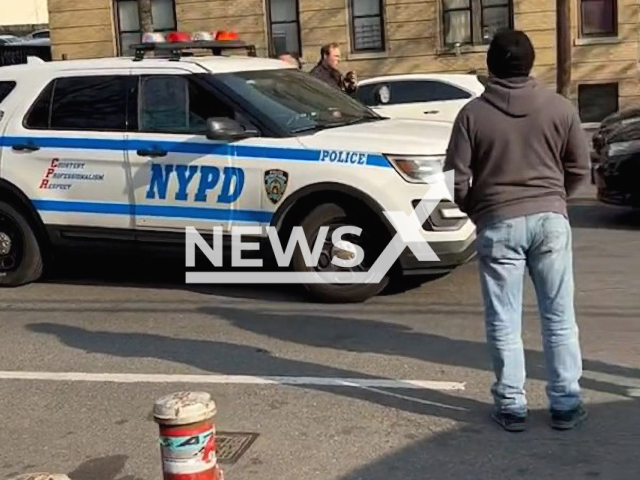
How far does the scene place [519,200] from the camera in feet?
15.0

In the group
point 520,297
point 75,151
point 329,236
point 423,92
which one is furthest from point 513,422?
point 423,92

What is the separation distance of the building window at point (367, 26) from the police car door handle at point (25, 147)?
1583 cm

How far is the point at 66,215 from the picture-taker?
26.3 feet

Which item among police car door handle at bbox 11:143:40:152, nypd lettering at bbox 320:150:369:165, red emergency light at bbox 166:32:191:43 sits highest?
red emergency light at bbox 166:32:191:43

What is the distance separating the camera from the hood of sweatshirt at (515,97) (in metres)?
4.53

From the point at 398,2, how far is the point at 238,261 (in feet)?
53.0

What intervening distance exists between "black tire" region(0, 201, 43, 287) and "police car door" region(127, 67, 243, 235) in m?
1.07

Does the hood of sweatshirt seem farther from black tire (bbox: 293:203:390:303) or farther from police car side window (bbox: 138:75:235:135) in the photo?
police car side window (bbox: 138:75:235:135)

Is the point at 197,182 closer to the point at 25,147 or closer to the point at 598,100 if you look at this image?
the point at 25,147

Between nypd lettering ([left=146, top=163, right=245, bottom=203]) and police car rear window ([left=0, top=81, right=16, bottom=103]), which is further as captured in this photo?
police car rear window ([left=0, top=81, right=16, bottom=103])

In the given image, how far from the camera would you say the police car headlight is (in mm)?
7031

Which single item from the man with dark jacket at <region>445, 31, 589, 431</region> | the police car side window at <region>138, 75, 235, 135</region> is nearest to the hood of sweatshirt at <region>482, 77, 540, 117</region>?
the man with dark jacket at <region>445, 31, 589, 431</region>

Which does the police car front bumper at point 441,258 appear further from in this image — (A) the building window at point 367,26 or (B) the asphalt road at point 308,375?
(A) the building window at point 367,26

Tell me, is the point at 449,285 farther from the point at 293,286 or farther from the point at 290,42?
the point at 290,42
